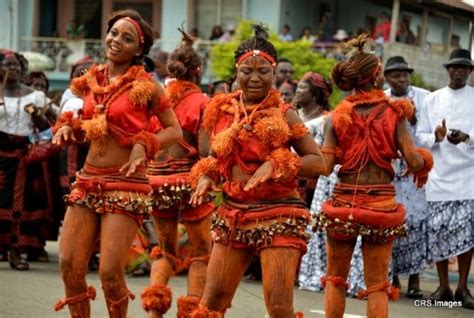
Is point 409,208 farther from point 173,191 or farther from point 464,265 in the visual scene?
point 173,191

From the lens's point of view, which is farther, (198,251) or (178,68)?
(178,68)

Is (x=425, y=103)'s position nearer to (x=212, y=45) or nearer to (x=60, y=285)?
(x=60, y=285)

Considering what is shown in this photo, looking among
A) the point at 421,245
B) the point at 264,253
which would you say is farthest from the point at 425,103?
the point at 264,253

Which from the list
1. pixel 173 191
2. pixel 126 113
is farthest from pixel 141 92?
pixel 173 191

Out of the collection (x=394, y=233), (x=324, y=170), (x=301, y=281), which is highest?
(x=324, y=170)

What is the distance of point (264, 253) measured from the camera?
22.0 ft

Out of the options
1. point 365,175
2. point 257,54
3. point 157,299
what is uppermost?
point 257,54

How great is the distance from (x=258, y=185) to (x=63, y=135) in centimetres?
133

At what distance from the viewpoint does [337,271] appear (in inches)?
311

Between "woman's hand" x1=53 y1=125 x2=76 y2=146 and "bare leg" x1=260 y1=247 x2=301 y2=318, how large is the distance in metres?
1.46

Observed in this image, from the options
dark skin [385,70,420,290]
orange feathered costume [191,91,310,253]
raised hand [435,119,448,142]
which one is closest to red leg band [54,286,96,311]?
orange feathered costume [191,91,310,253]

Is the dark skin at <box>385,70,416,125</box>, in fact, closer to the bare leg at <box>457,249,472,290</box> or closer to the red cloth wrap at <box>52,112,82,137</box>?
the bare leg at <box>457,249,472,290</box>

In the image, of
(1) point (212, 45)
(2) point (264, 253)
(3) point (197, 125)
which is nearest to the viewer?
(2) point (264, 253)

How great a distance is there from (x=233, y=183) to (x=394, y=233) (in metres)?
1.57
